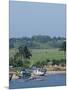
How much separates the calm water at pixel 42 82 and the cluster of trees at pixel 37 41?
340 millimetres

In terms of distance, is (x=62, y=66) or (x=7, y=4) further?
(x=62, y=66)

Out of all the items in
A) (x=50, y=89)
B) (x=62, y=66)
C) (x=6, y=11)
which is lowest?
(x=50, y=89)

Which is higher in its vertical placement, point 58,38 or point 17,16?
point 17,16

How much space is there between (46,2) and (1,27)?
57 cm

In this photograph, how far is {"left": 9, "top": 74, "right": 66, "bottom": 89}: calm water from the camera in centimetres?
278

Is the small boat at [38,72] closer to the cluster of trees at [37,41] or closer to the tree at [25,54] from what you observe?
the tree at [25,54]

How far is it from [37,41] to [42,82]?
0.45 meters

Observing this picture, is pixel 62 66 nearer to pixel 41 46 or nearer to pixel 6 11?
pixel 41 46

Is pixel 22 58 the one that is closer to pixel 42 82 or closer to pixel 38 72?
pixel 38 72

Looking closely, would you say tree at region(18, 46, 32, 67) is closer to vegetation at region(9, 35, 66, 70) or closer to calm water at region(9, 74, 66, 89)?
vegetation at region(9, 35, 66, 70)

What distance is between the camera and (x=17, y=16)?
2807 millimetres

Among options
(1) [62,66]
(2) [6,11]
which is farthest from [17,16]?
(1) [62,66]

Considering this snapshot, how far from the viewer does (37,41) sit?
2881 millimetres

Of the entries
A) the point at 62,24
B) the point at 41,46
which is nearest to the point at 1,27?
the point at 41,46
